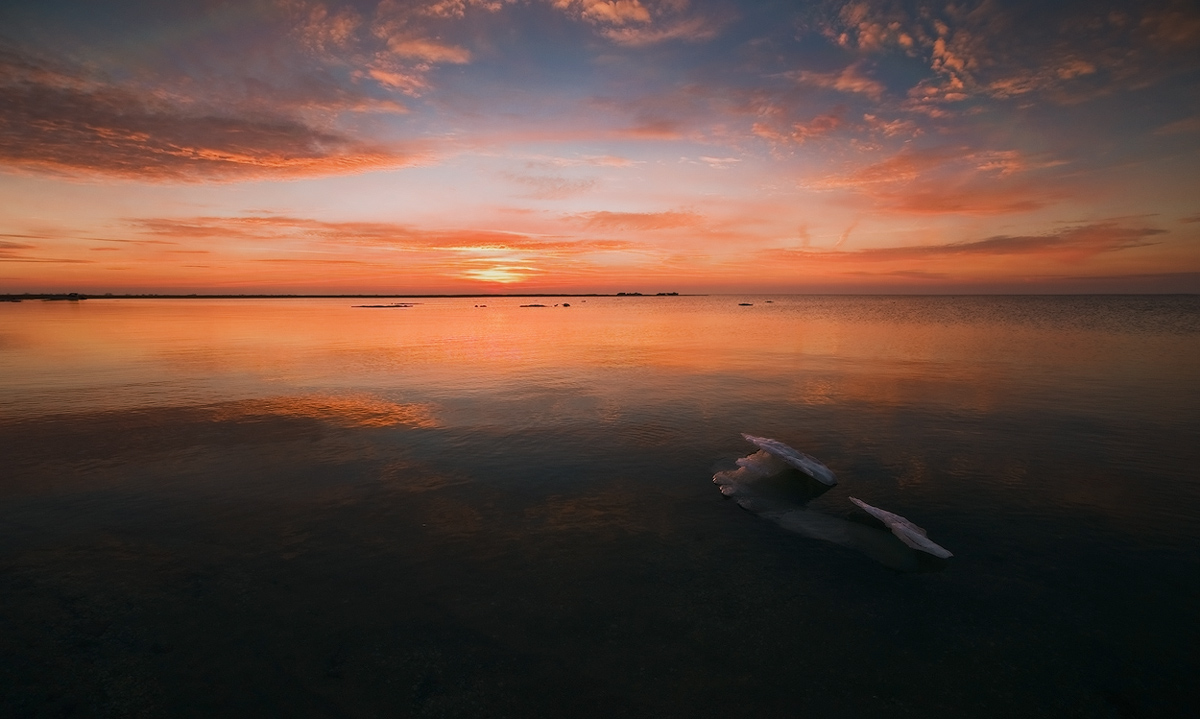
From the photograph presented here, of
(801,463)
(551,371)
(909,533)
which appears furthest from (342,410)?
(909,533)

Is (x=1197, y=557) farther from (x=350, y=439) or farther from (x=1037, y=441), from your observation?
(x=350, y=439)

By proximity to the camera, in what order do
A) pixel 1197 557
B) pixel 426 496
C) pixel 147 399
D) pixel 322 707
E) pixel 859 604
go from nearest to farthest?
1. pixel 322 707
2. pixel 859 604
3. pixel 1197 557
4. pixel 426 496
5. pixel 147 399

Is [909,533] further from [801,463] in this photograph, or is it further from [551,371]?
[551,371]

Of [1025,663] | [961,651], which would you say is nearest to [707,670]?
[961,651]

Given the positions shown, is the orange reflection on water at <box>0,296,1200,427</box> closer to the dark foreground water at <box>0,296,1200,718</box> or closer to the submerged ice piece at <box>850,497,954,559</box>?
the dark foreground water at <box>0,296,1200,718</box>

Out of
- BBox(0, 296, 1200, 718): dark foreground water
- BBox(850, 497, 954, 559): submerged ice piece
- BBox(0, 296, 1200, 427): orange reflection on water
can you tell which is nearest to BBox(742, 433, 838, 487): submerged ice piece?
BBox(0, 296, 1200, 718): dark foreground water

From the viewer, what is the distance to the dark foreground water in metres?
6.24

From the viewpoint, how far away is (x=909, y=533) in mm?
9383

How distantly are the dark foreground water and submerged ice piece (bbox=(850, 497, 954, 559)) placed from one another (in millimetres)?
318

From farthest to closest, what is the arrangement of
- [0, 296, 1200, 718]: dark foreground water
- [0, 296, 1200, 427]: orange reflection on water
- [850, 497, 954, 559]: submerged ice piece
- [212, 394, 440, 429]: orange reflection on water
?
[0, 296, 1200, 427]: orange reflection on water, [212, 394, 440, 429]: orange reflection on water, [850, 497, 954, 559]: submerged ice piece, [0, 296, 1200, 718]: dark foreground water

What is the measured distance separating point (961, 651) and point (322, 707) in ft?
28.0

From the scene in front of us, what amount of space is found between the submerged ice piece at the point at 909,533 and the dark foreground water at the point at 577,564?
0.32m

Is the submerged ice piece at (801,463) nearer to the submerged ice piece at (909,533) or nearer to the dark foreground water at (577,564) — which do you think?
the dark foreground water at (577,564)

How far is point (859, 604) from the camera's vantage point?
7.95 metres
